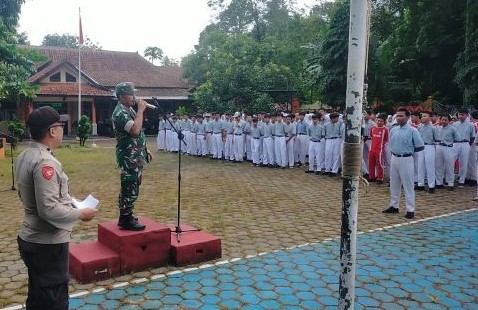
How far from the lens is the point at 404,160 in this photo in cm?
778

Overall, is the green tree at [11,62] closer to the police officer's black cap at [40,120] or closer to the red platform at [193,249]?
the red platform at [193,249]

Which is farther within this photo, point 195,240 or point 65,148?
point 65,148

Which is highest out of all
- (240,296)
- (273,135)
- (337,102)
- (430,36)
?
(430,36)

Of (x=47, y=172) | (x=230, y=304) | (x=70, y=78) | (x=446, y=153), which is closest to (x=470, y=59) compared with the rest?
(x=446, y=153)

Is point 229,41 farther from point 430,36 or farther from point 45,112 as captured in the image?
Answer: point 45,112

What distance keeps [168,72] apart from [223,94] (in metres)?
17.7

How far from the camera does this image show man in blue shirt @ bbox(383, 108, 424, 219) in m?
7.71

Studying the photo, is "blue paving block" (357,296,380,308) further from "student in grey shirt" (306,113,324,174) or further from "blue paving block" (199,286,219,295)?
"student in grey shirt" (306,113,324,174)

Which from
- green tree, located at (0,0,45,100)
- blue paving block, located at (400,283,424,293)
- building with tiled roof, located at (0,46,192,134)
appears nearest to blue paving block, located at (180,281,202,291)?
blue paving block, located at (400,283,424,293)

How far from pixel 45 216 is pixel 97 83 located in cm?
3029

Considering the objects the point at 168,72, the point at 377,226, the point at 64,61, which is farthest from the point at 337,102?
the point at 168,72

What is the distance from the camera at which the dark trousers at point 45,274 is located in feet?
10.1

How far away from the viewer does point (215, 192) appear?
10.2m

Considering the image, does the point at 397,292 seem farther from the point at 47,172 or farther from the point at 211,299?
the point at 47,172
